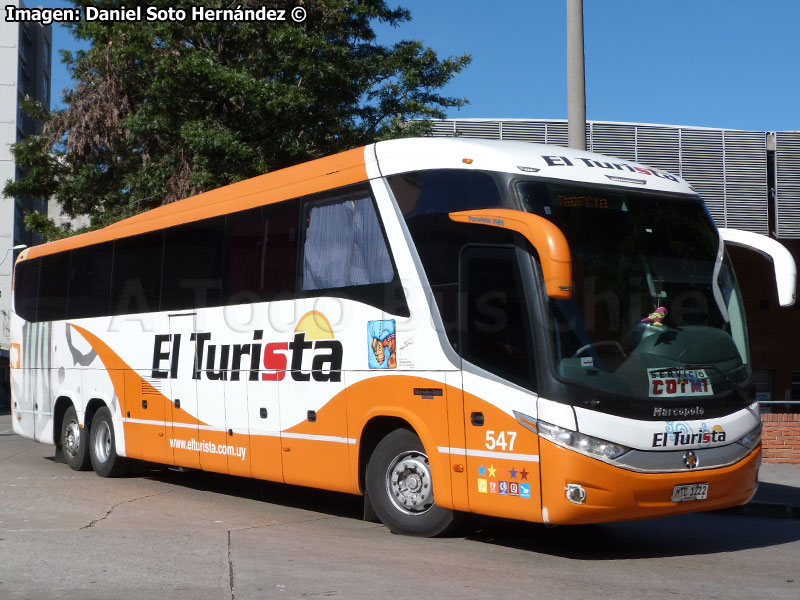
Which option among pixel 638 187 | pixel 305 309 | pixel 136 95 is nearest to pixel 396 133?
pixel 136 95

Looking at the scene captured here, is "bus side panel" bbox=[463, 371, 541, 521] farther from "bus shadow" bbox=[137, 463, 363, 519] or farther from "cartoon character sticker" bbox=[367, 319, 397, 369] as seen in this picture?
"bus shadow" bbox=[137, 463, 363, 519]

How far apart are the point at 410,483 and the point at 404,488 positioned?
Result: 10 centimetres

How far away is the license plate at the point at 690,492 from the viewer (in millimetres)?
8008

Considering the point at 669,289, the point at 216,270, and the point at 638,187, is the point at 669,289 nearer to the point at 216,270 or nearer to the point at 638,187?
the point at 638,187

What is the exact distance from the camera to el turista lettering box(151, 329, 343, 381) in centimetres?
1022

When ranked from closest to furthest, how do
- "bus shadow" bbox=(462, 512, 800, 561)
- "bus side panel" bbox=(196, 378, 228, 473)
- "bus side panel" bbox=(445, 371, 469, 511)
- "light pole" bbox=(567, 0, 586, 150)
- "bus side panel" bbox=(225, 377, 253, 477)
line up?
1. "bus side panel" bbox=(445, 371, 469, 511)
2. "bus shadow" bbox=(462, 512, 800, 561)
3. "bus side panel" bbox=(225, 377, 253, 477)
4. "bus side panel" bbox=(196, 378, 228, 473)
5. "light pole" bbox=(567, 0, 586, 150)

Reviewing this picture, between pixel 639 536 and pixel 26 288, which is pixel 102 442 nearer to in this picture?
pixel 26 288

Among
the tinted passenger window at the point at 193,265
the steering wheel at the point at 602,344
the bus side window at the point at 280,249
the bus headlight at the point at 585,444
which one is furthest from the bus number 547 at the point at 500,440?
the tinted passenger window at the point at 193,265

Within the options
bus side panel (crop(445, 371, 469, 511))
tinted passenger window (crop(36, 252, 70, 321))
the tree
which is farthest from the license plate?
the tree

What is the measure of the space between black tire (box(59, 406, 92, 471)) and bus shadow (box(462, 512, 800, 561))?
24.6ft

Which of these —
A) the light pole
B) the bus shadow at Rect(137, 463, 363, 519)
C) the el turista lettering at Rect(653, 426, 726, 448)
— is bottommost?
the bus shadow at Rect(137, 463, 363, 519)

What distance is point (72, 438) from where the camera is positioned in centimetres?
1580

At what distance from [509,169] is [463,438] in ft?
7.40

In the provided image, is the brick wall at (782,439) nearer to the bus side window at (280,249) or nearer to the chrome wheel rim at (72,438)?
the bus side window at (280,249)
